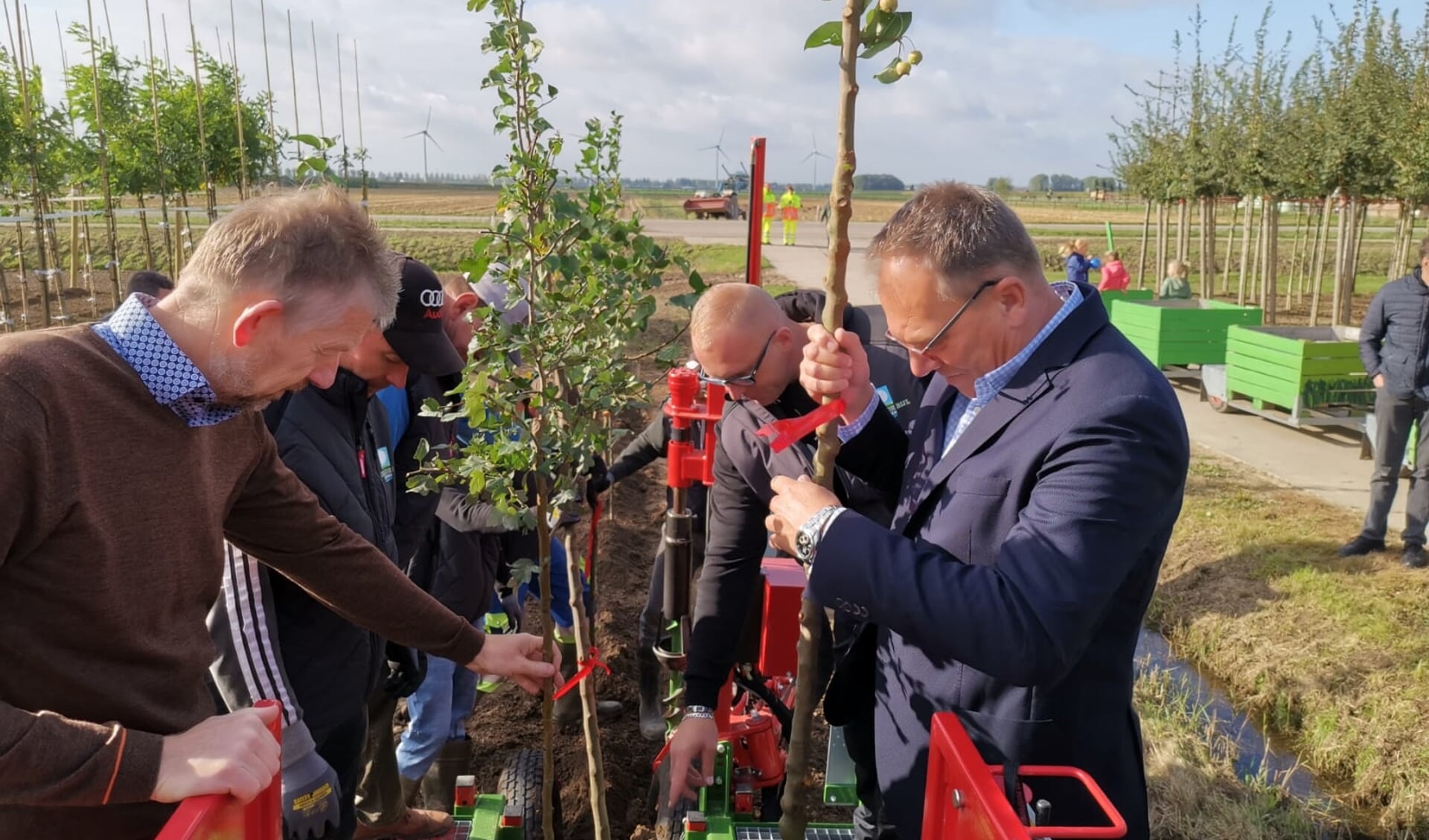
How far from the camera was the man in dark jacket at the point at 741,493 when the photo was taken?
9.20 feet

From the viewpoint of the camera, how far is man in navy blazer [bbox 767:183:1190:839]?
5.17ft

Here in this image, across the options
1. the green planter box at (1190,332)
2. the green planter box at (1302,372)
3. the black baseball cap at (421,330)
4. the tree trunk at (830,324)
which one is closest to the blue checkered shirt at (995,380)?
the tree trunk at (830,324)

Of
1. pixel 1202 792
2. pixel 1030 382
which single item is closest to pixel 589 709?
pixel 1030 382

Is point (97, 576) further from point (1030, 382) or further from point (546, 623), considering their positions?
point (1030, 382)

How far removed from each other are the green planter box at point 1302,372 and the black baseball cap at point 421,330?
356 inches

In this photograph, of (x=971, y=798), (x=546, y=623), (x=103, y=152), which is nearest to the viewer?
(x=971, y=798)

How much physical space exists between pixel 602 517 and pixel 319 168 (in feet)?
18.6

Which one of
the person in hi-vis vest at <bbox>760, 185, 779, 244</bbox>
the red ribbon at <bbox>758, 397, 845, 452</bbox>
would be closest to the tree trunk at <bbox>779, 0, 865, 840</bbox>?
the red ribbon at <bbox>758, 397, 845, 452</bbox>

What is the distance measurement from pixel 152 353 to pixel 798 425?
43.6 inches

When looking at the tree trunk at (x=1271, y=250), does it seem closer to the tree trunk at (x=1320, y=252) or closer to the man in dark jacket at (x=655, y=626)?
the tree trunk at (x=1320, y=252)

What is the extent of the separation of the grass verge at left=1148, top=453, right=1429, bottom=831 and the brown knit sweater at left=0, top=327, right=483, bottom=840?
16.0 feet

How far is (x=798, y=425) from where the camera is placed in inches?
73.6

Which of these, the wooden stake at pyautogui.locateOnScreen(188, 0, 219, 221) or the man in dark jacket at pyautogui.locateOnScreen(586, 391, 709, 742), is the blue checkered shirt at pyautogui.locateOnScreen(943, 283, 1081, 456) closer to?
the man in dark jacket at pyautogui.locateOnScreen(586, 391, 709, 742)

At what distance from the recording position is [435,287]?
3070 millimetres
